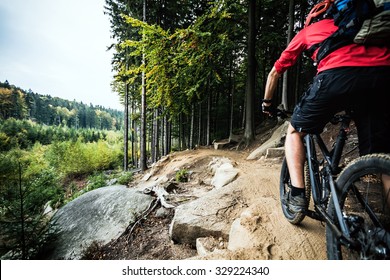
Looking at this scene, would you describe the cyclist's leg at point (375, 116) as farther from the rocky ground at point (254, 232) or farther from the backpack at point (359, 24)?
the rocky ground at point (254, 232)

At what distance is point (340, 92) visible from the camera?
160 centimetres

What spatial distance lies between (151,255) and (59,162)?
25.8 meters

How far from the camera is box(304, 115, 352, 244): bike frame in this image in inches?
62.8

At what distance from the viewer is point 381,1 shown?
1.38 m

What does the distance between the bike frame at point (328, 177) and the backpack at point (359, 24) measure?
608 millimetres

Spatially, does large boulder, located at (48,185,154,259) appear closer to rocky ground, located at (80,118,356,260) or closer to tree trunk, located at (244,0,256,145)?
rocky ground, located at (80,118,356,260)

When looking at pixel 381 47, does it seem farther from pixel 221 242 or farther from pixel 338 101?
pixel 221 242

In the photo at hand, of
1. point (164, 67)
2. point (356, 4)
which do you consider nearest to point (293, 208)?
point (356, 4)

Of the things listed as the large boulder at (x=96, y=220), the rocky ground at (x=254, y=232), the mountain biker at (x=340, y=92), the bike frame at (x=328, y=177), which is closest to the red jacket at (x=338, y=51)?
the mountain biker at (x=340, y=92)

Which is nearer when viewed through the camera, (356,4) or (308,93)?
(356,4)

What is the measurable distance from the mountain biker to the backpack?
55 mm

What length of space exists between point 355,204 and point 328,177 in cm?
27

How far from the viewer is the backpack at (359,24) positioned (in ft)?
4.54
